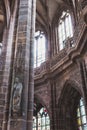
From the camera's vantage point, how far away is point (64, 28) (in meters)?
14.1

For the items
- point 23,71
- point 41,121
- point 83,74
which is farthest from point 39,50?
point 23,71

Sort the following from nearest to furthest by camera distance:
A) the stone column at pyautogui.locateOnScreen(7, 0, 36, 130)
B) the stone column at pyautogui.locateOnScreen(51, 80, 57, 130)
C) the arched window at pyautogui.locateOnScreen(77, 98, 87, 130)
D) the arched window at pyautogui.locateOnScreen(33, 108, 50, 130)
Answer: the stone column at pyautogui.locateOnScreen(7, 0, 36, 130) < the arched window at pyautogui.locateOnScreen(77, 98, 87, 130) < the stone column at pyautogui.locateOnScreen(51, 80, 57, 130) < the arched window at pyautogui.locateOnScreen(33, 108, 50, 130)

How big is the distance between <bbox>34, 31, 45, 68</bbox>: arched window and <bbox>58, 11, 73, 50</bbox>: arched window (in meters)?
1.72

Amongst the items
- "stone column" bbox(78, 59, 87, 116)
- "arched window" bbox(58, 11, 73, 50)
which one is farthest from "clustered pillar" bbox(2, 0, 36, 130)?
"arched window" bbox(58, 11, 73, 50)

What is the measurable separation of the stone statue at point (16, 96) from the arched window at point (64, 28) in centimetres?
803

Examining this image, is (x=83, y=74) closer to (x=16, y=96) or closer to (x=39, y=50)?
(x=16, y=96)

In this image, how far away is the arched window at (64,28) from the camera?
44.8 ft

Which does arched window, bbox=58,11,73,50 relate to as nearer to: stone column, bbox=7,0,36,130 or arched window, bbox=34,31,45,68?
arched window, bbox=34,31,45,68

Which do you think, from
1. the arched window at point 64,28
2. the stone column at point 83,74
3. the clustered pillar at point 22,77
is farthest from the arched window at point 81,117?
the clustered pillar at point 22,77

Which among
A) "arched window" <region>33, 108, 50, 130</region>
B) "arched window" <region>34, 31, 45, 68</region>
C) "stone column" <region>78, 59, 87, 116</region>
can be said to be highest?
"arched window" <region>34, 31, 45, 68</region>

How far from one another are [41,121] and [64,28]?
6.32 metres

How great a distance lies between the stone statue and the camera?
563cm

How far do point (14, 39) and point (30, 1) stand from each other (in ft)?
6.13

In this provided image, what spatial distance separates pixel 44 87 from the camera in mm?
12992
